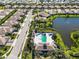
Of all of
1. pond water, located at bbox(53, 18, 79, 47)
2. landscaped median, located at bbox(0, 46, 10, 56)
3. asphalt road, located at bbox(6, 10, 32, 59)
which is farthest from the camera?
pond water, located at bbox(53, 18, 79, 47)

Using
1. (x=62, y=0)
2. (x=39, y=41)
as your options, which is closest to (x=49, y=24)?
(x=39, y=41)

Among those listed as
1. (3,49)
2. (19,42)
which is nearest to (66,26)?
(19,42)

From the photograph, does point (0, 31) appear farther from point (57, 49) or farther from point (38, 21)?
point (57, 49)

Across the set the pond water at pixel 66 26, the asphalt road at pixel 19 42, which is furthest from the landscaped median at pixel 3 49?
the pond water at pixel 66 26

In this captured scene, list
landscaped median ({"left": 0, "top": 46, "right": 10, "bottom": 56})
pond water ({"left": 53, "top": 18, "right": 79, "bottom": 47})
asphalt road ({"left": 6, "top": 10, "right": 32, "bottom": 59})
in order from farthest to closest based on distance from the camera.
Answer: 1. pond water ({"left": 53, "top": 18, "right": 79, "bottom": 47})
2. landscaped median ({"left": 0, "top": 46, "right": 10, "bottom": 56})
3. asphalt road ({"left": 6, "top": 10, "right": 32, "bottom": 59})

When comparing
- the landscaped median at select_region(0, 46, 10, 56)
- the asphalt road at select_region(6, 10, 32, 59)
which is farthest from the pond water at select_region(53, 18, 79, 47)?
the landscaped median at select_region(0, 46, 10, 56)

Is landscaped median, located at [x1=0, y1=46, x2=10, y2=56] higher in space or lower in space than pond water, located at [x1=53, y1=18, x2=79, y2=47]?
higher

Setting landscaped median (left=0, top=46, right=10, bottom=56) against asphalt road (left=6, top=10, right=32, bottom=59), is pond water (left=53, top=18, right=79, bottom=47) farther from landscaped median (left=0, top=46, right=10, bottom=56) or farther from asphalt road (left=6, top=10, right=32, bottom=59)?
Answer: landscaped median (left=0, top=46, right=10, bottom=56)

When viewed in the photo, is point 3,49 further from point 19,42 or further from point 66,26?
point 66,26
